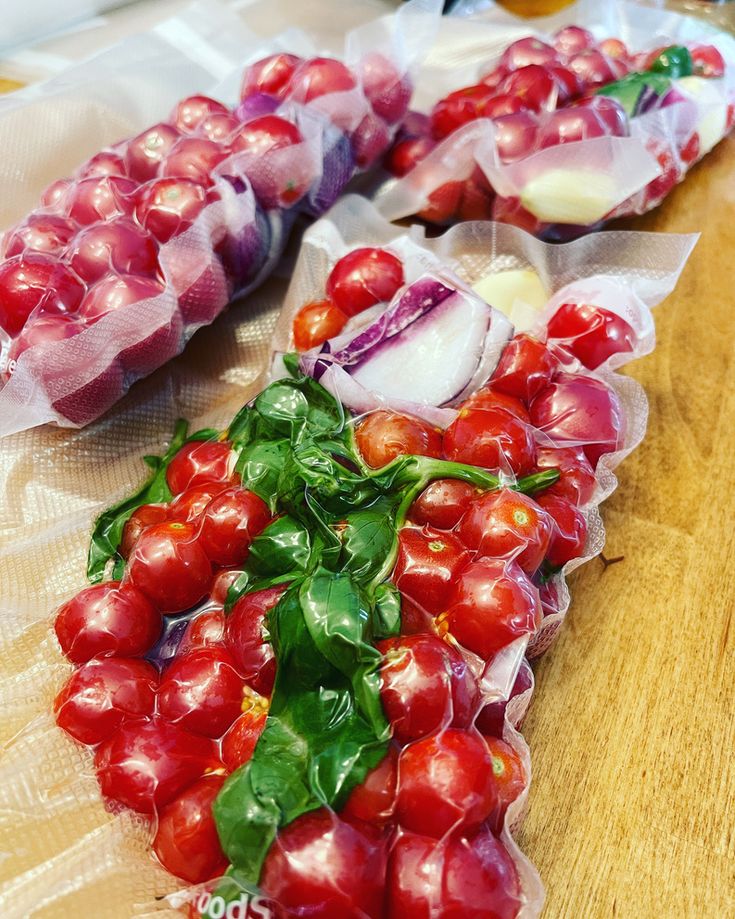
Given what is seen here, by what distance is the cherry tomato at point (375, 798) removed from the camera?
1.41 feet

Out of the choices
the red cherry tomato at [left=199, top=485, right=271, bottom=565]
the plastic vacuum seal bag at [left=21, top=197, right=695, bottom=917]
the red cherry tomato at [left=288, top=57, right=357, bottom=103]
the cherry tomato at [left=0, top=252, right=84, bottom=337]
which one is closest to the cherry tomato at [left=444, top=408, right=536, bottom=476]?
the plastic vacuum seal bag at [left=21, top=197, right=695, bottom=917]

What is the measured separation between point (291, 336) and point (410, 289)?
14cm

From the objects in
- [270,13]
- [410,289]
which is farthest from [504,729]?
[270,13]

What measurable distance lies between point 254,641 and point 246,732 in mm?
54

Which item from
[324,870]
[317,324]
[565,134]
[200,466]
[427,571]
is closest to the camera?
[324,870]

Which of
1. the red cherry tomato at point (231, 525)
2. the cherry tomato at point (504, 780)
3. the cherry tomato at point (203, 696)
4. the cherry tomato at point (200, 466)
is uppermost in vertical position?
the red cherry tomato at point (231, 525)

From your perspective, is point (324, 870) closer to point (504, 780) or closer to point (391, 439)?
point (504, 780)

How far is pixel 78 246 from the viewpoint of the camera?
769mm

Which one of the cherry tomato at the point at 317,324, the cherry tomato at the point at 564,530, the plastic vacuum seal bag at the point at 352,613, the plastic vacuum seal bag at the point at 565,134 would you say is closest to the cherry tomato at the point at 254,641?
the plastic vacuum seal bag at the point at 352,613

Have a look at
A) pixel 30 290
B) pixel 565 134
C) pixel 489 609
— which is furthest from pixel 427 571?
pixel 565 134

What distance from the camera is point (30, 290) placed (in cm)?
73

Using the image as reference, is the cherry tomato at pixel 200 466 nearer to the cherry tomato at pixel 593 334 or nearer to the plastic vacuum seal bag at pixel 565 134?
the cherry tomato at pixel 593 334

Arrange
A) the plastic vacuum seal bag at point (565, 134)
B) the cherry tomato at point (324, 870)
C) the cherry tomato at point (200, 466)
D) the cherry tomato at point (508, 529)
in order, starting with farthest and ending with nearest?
the plastic vacuum seal bag at point (565, 134), the cherry tomato at point (200, 466), the cherry tomato at point (508, 529), the cherry tomato at point (324, 870)

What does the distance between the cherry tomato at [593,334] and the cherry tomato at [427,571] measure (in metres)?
0.28
